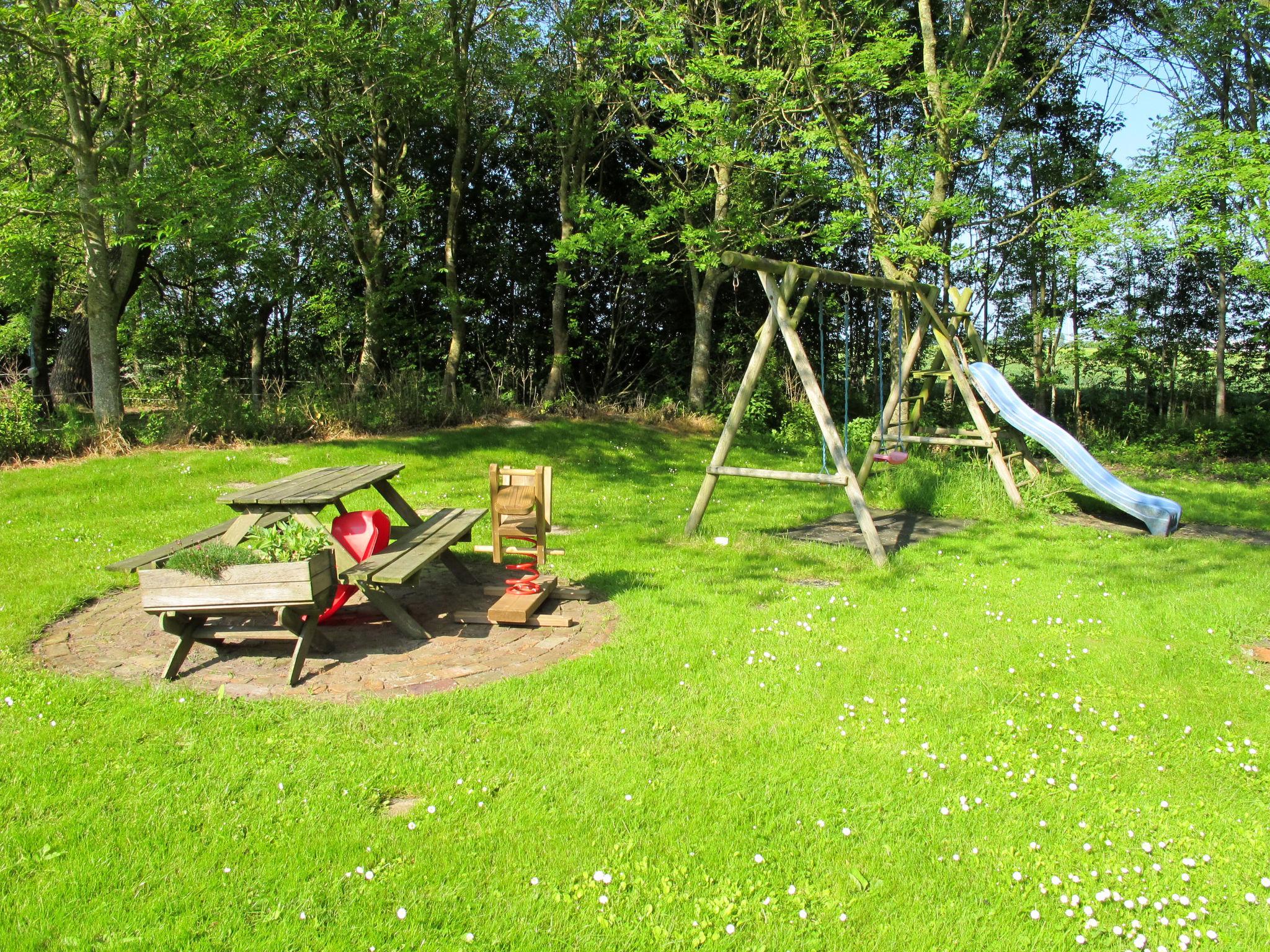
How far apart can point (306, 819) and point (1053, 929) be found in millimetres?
2630

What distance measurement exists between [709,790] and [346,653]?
2.54 metres

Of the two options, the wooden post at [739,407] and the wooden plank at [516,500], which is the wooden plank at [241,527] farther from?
the wooden post at [739,407]

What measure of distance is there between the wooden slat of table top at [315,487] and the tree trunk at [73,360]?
11.5 meters

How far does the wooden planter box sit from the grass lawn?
45cm

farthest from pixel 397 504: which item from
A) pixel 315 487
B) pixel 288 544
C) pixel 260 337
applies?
pixel 260 337

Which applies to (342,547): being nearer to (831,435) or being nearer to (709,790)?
(709,790)

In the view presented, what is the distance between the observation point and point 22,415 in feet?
34.7

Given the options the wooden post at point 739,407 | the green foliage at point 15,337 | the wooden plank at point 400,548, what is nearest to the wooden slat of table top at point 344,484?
the wooden plank at point 400,548

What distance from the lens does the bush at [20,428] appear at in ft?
34.0

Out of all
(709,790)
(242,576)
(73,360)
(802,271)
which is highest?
(802,271)

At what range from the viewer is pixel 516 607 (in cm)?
539

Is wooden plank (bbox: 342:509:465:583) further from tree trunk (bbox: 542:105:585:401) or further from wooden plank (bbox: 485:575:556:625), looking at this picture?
tree trunk (bbox: 542:105:585:401)

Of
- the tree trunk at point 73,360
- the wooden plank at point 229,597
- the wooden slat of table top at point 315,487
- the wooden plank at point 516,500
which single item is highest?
the tree trunk at point 73,360

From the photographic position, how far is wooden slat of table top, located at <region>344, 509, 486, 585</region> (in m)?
4.64
